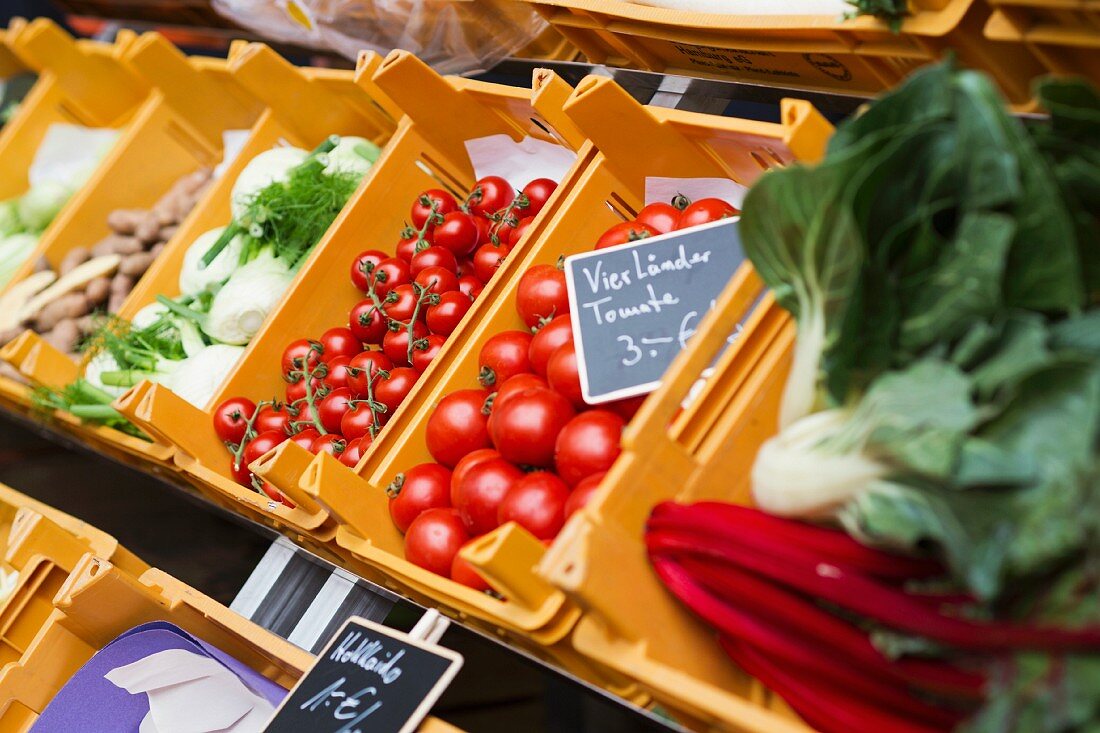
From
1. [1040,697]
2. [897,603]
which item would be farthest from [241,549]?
[1040,697]

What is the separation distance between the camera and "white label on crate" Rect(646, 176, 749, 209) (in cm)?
197

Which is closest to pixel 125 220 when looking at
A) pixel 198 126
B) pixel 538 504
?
pixel 198 126

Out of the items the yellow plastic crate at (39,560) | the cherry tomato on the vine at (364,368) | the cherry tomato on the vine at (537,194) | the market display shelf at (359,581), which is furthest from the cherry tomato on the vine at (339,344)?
the yellow plastic crate at (39,560)

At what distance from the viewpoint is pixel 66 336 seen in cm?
349

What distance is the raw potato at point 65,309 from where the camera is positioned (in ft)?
11.6

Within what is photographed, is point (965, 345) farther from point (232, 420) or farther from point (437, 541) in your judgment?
point (232, 420)

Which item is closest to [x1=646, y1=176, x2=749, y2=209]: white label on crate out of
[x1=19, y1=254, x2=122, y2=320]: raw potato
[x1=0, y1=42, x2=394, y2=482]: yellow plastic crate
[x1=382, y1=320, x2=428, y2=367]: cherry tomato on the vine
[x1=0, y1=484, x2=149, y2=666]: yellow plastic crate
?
[x1=382, y1=320, x2=428, y2=367]: cherry tomato on the vine

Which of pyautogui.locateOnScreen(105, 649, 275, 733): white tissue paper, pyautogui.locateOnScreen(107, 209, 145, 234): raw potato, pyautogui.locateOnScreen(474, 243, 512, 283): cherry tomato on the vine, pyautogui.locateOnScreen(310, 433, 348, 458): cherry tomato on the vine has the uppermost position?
pyautogui.locateOnScreen(474, 243, 512, 283): cherry tomato on the vine

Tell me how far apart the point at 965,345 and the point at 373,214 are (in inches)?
76.2

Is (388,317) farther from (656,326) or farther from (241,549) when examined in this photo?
(656,326)

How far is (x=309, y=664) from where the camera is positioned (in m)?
1.82

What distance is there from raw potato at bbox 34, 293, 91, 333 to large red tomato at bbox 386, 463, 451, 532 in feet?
6.67

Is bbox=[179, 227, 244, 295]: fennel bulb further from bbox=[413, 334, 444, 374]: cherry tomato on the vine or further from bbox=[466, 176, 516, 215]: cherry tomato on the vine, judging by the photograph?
bbox=[413, 334, 444, 374]: cherry tomato on the vine

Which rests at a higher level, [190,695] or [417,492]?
[417,492]
